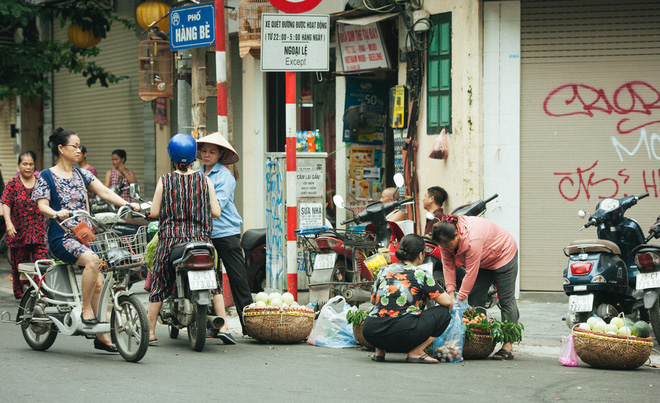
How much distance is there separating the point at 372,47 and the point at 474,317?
618 centimetres

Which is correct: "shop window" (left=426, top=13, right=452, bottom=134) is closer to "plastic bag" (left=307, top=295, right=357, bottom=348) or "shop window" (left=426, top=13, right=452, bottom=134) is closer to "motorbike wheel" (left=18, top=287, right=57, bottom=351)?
"plastic bag" (left=307, top=295, right=357, bottom=348)

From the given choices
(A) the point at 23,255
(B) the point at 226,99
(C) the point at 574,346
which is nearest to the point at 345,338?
(C) the point at 574,346

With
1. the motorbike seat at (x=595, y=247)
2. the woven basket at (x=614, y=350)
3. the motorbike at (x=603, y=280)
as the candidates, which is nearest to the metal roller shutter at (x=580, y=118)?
the motorbike at (x=603, y=280)

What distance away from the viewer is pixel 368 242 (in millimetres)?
9344

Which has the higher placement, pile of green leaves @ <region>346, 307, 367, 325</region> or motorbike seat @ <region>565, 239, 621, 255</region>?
motorbike seat @ <region>565, 239, 621, 255</region>

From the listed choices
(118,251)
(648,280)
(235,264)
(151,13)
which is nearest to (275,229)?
(235,264)

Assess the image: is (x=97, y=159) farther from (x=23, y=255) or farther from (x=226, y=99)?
(x=226, y=99)

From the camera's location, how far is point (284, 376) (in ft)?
21.5

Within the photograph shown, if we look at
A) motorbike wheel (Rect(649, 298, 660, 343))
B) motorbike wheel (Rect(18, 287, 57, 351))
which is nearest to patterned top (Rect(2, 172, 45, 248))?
motorbike wheel (Rect(18, 287, 57, 351))

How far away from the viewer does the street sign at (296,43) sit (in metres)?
8.57

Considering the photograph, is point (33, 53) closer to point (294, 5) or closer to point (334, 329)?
point (294, 5)

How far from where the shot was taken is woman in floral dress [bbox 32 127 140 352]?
23.7 ft

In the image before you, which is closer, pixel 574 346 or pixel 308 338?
pixel 574 346

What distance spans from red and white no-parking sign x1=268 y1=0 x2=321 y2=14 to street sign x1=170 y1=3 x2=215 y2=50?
1599mm
